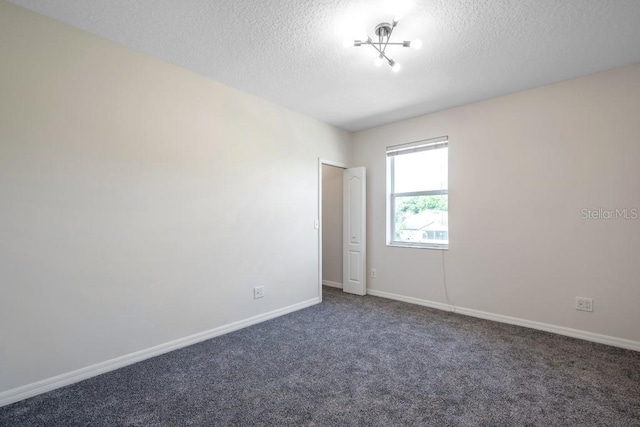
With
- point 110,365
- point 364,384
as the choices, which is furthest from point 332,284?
point 110,365

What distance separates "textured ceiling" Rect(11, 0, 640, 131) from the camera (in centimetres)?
202

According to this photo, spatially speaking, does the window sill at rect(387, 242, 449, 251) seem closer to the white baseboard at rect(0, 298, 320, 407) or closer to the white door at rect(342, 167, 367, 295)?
the white door at rect(342, 167, 367, 295)

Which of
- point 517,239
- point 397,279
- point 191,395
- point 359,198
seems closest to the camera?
point 191,395

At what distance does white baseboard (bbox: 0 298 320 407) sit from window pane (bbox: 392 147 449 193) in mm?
2576

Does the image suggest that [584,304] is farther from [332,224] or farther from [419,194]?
[332,224]

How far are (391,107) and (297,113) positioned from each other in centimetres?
119

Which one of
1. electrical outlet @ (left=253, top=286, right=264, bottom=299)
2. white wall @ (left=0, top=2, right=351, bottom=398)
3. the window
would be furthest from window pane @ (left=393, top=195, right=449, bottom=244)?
electrical outlet @ (left=253, top=286, right=264, bottom=299)

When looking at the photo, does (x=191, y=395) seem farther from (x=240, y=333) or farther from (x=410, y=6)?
(x=410, y=6)

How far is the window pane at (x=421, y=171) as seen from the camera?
3945 millimetres

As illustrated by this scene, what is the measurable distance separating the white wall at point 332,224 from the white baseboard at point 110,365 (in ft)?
6.26

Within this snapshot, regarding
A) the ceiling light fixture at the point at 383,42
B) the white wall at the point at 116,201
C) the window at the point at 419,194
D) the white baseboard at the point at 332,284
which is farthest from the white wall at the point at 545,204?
the white wall at the point at 116,201

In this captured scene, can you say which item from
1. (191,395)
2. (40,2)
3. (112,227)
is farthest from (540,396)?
(40,2)

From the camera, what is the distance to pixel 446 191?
3877mm

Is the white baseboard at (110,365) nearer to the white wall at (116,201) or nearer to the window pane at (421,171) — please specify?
the white wall at (116,201)
